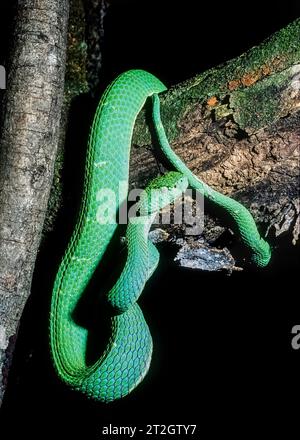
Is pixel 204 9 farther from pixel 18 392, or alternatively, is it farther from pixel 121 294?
pixel 18 392

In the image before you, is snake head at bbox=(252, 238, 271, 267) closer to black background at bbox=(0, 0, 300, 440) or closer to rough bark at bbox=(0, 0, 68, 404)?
black background at bbox=(0, 0, 300, 440)

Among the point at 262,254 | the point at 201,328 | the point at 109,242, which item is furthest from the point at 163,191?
the point at 201,328

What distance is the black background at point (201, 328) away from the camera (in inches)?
109

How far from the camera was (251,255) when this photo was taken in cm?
173

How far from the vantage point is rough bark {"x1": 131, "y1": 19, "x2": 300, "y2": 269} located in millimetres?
1402

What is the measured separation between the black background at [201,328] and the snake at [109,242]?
93cm

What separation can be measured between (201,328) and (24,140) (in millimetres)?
2323

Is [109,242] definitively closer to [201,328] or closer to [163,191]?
[163,191]

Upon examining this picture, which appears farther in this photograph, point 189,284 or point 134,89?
point 189,284

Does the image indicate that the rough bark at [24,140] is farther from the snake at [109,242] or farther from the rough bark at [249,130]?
the rough bark at [249,130]

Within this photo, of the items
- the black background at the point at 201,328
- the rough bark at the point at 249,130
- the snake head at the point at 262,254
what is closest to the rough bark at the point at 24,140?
the rough bark at the point at 249,130

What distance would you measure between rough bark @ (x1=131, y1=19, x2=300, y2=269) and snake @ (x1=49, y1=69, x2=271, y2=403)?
0.21 ft
